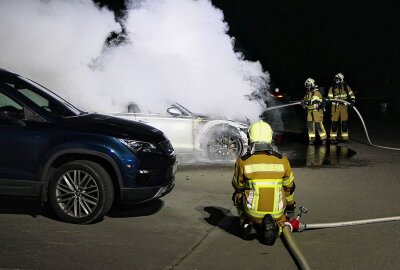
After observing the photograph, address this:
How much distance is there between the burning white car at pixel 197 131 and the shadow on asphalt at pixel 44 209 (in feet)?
9.91

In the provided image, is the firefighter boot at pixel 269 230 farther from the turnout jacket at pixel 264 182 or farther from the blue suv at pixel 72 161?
the blue suv at pixel 72 161

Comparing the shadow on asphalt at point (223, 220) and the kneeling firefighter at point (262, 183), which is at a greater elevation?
the kneeling firefighter at point (262, 183)

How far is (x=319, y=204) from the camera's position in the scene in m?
7.63

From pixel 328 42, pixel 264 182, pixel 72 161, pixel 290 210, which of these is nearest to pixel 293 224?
pixel 290 210

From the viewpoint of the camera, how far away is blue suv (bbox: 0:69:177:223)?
20.7ft

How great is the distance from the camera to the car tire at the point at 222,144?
10812 millimetres

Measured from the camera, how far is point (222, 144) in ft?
35.6

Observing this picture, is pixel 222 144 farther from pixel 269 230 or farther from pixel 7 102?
pixel 269 230

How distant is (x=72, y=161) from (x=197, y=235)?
5.90 feet

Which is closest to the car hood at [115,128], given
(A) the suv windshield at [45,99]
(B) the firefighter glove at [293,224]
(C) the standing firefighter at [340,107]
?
(A) the suv windshield at [45,99]

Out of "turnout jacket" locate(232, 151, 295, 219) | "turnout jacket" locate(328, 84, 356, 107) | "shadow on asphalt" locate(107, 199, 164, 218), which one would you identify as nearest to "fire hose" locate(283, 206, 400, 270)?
"turnout jacket" locate(232, 151, 295, 219)

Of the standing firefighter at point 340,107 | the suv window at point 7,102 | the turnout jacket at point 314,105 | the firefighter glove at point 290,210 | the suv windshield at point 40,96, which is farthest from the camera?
the standing firefighter at point 340,107

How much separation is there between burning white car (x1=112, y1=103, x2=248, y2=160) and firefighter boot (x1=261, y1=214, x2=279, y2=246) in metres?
5.00

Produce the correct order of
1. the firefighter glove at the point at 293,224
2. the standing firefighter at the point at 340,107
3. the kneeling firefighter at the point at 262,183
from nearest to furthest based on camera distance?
1. the kneeling firefighter at the point at 262,183
2. the firefighter glove at the point at 293,224
3. the standing firefighter at the point at 340,107
